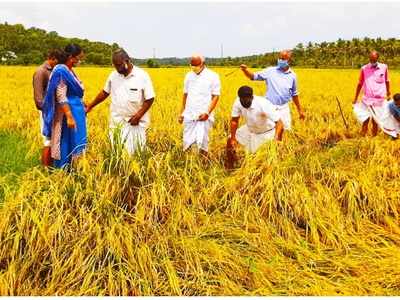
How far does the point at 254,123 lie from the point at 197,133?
2.24 ft

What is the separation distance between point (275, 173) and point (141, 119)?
5.59ft

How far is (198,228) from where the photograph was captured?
14.0 ft

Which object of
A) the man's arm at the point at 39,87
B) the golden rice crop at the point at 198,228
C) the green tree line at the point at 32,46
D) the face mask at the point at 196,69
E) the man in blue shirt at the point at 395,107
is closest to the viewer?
the golden rice crop at the point at 198,228

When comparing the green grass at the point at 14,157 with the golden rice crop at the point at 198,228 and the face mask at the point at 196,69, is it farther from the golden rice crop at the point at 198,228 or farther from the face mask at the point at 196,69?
the face mask at the point at 196,69

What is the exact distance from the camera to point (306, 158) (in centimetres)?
542

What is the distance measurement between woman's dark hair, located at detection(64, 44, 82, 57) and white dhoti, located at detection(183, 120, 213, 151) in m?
1.55

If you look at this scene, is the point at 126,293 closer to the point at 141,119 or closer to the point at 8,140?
the point at 141,119

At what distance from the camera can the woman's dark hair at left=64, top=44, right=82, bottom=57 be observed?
537 cm

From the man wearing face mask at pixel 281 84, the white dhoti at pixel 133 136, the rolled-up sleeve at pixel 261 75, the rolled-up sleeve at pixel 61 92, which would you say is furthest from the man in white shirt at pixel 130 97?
the rolled-up sleeve at pixel 261 75

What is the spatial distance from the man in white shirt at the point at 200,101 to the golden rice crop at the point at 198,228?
0.82 m

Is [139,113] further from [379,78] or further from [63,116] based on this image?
[379,78]

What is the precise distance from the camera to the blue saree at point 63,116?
5.34 meters

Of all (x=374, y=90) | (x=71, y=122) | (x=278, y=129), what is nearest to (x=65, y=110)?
(x=71, y=122)

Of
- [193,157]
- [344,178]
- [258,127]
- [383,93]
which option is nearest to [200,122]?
[258,127]
